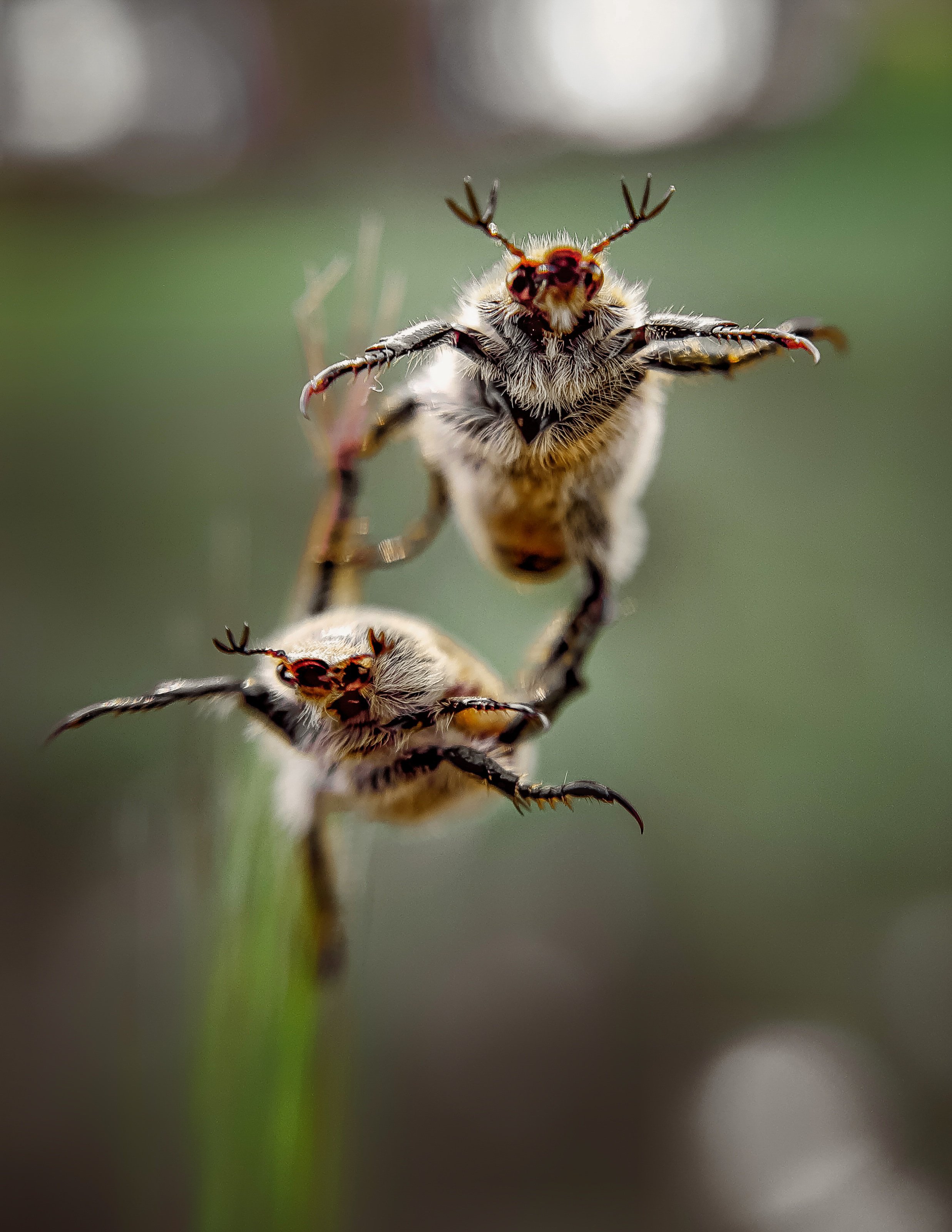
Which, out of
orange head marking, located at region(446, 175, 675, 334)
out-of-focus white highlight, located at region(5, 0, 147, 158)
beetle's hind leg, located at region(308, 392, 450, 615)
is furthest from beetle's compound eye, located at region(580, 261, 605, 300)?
out-of-focus white highlight, located at region(5, 0, 147, 158)

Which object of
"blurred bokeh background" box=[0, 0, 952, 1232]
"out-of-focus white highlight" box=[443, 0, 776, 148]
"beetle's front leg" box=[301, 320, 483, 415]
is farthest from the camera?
"out-of-focus white highlight" box=[443, 0, 776, 148]

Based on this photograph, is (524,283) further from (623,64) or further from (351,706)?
(623,64)

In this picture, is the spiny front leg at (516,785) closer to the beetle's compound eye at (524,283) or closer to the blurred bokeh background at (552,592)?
the beetle's compound eye at (524,283)

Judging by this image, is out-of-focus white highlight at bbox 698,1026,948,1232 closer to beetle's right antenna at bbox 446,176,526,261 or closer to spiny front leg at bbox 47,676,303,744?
spiny front leg at bbox 47,676,303,744

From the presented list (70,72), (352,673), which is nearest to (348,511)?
(352,673)

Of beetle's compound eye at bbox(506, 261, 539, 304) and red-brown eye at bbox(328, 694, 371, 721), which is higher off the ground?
beetle's compound eye at bbox(506, 261, 539, 304)

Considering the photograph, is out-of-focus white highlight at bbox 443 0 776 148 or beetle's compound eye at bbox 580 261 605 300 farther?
out-of-focus white highlight at bbox 443 0 776 148
